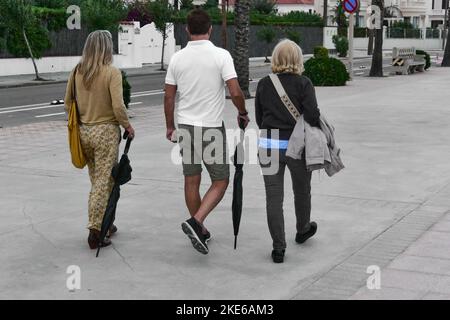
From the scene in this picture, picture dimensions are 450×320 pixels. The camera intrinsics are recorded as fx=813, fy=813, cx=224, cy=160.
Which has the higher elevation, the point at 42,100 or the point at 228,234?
the point at 228,234

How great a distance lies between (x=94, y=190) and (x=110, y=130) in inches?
20.0

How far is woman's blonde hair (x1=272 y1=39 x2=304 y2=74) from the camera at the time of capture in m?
6.14

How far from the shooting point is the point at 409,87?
80.4 ft

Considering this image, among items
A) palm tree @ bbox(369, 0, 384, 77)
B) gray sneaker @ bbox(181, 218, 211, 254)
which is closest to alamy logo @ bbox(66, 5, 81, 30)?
palm tree @ bbox(369, 0, 384, 77)

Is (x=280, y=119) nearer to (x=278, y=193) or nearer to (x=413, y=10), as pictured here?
(x=278, y=193)

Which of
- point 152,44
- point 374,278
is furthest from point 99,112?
point 152,44

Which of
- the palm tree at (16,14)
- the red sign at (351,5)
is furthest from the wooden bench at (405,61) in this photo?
the palm tree at (16,14)

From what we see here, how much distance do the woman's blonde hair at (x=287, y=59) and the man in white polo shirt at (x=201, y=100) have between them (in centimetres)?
34

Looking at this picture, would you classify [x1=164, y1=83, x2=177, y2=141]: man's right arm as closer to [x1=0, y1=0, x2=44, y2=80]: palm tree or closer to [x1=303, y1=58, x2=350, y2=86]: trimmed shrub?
[x1=303, y1=58, x2=350, y2=86]: trimmed shrub

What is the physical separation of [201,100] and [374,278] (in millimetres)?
1870

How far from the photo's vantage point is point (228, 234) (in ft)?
23.2

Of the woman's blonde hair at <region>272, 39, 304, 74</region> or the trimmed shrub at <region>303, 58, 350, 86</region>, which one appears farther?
the trimmed shrub at <region>303, 58, 350, 86</region>

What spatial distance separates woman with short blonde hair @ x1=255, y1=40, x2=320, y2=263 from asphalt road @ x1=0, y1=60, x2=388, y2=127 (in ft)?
33.2
